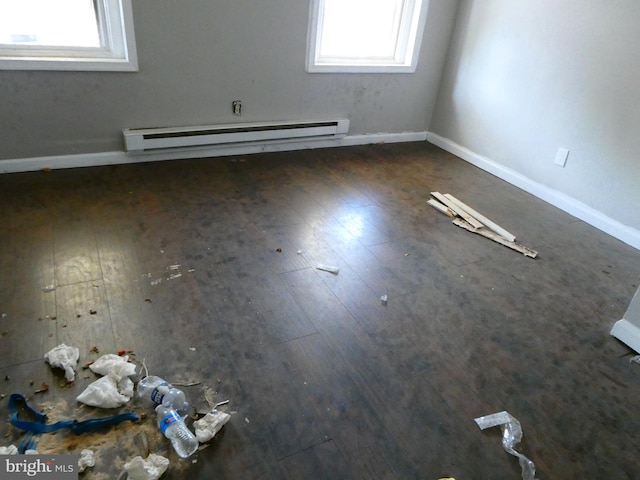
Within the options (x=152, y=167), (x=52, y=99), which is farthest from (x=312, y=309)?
(x=52, y=99)

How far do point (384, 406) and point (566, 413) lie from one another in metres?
0.70

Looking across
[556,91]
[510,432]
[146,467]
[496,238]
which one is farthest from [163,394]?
[556,91]

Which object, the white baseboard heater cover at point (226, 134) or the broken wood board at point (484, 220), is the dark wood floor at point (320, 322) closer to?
the broken wood board at point (484, 220)

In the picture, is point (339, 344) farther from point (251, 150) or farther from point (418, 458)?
point (251, 150)

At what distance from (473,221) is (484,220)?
0.10m

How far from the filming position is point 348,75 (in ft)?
12.5

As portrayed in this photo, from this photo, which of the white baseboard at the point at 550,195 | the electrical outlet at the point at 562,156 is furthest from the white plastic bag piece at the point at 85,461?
the electrical outlet at the point at 562,156

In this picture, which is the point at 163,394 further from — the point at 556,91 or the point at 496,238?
the point at 556,91

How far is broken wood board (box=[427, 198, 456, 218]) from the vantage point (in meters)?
3.07

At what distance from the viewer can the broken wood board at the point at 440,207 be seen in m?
3.07

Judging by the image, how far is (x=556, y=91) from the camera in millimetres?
3258

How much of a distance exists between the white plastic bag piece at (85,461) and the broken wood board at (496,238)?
2394mm

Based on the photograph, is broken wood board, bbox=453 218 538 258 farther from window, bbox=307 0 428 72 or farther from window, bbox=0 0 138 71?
window, bbox=0 0 138 71

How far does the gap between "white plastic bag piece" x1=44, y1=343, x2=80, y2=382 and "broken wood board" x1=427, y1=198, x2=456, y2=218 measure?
2356 millimetres
